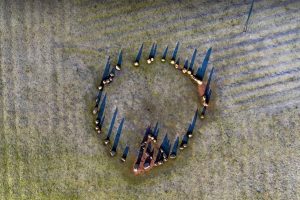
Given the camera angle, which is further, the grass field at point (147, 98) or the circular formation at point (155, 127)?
the circular formation at point (155, 127)

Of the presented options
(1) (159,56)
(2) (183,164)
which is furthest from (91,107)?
(2) (183,164)

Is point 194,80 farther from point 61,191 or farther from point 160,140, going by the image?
point 61,191

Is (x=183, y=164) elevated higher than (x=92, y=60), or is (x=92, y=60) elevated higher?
(x=92, y=60)

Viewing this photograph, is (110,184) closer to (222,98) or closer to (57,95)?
(57,95)

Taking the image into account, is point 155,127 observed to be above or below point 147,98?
below

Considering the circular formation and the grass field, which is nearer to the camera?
A: the grass field

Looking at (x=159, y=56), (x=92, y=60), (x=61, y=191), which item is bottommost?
(x=61, y=191)
